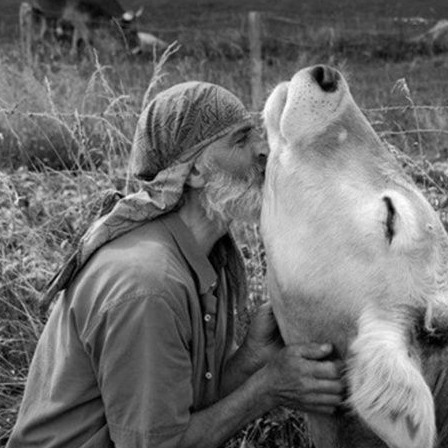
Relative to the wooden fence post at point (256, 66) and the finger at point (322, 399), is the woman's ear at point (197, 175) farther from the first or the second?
the wooden fence post at point (256, 66)

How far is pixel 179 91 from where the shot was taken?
3.67 metres

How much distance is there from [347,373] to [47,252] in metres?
2.63

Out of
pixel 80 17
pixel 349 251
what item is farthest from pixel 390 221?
pixel 80 17

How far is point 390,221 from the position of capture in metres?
3.28

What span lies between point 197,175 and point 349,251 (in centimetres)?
61

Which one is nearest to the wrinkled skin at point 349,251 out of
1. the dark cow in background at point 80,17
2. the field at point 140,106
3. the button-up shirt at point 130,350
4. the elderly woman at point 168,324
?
the elderly woman at point 168,324

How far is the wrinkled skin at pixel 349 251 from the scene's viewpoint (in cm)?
319

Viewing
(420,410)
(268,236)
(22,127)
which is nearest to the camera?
(420,410)

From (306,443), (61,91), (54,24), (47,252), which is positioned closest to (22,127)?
(61,91)

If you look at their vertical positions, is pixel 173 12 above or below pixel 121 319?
below

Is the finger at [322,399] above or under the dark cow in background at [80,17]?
above

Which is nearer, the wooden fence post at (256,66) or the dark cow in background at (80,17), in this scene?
the wooden fence post at (256,66)

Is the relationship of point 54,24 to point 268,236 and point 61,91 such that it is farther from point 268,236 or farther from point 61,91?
point 268,236

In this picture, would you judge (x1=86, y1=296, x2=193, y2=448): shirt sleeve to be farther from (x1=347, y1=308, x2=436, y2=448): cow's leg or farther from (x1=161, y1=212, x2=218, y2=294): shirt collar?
(x1=347, y1=308, x2=436, y2=448): cow's leg
